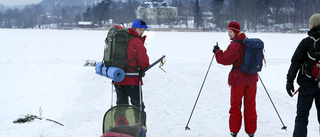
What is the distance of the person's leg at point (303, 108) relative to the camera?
13.2 ft

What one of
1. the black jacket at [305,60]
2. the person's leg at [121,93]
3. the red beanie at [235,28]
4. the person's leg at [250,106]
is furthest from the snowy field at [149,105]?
the red beanie at [235,28]

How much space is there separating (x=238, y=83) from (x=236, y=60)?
38cm

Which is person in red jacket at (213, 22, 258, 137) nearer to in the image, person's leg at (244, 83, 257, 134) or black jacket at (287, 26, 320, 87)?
person's leg at (244, 83, 257, 134)

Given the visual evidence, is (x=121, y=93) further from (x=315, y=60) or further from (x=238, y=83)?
(x=315, y=60)

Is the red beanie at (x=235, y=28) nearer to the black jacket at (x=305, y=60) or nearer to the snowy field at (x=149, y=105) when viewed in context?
the black jacket at (x=305, y=60)

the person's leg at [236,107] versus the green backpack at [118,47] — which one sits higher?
the green backpack at [118,47]

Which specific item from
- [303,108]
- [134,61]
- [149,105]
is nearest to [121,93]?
[134,61]

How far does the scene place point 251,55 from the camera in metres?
4.55

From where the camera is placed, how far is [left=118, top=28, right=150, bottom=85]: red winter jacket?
4527 millimetres

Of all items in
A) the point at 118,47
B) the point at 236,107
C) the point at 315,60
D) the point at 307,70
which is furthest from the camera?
the point at 236,107

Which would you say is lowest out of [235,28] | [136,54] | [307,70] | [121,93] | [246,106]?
[246,106]

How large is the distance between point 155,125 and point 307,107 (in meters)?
2.85

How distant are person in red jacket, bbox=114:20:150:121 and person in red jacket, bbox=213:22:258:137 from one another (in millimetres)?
1233

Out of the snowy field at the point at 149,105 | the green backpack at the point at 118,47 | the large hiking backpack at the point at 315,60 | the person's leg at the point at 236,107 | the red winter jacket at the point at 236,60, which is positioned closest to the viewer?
the large hiking backpack at the point at 315,60
